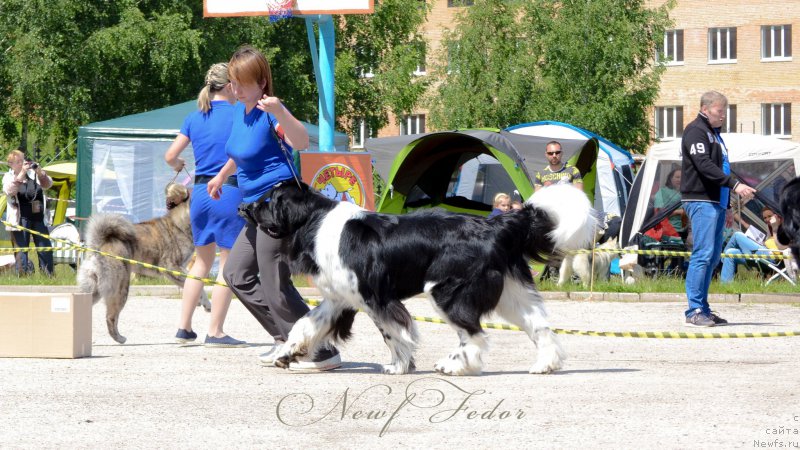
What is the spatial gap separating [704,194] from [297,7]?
7.69 metres

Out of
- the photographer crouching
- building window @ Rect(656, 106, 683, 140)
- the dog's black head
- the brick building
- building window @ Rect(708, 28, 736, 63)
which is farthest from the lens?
building window @ Rect(656, 106, 683, 140)

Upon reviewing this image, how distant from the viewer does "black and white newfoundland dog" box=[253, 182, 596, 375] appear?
7094 mm

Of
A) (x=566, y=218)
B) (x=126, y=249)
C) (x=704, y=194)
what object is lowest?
(x=126, y=249)

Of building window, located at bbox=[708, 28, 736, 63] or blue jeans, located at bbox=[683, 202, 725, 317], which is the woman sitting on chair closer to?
blue jeans, located at bbox=[683, 202, 725, 317]

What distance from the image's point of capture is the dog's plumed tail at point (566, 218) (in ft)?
24.0

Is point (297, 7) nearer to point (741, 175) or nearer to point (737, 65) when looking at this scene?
point (741, 175)

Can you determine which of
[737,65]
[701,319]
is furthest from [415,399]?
[737,65]

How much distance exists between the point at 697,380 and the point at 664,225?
35.6 ft

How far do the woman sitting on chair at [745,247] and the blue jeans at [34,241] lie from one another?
8.97 meters

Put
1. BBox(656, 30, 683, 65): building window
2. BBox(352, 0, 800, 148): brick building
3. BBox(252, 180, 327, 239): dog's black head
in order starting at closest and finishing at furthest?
BBox(252, 180, 327, 239): dog's black head → BBox(352, 0, 800, 148): brick building → BBox(656, 30, 683, 65): building window

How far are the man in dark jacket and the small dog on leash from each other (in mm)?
4248

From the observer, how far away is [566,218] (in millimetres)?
7332
